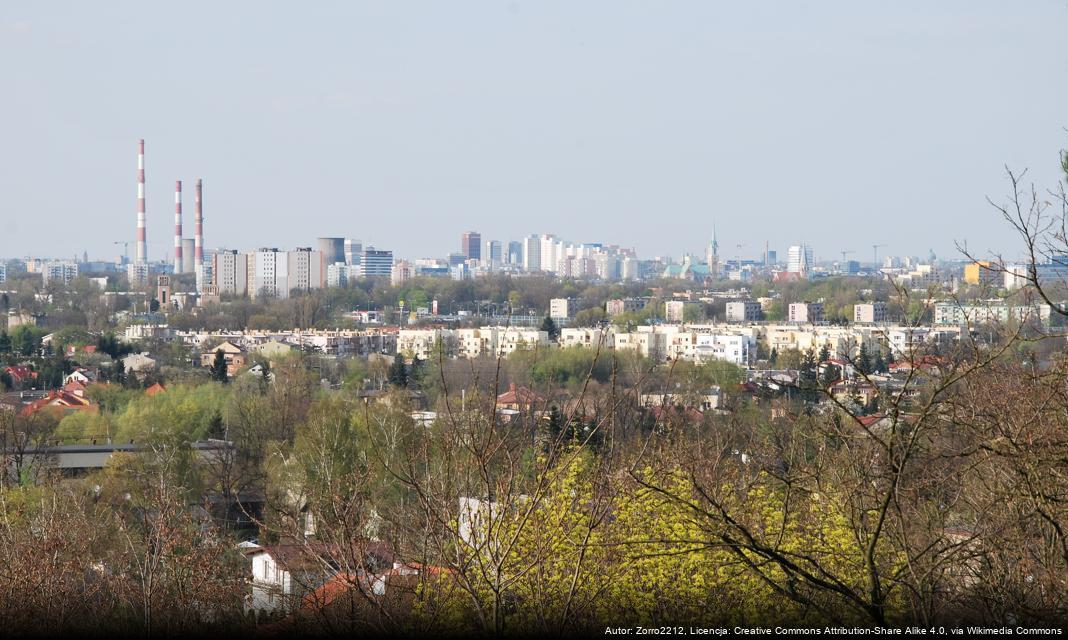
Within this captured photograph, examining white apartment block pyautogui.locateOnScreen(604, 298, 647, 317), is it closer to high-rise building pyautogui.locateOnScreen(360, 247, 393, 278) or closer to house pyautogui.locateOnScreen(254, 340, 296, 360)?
house pyautogui.locateOnScreen(254, 340, 296, 360)

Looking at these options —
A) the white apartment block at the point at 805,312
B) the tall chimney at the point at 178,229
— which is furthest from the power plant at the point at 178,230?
the white apartment block at the point at 805,312

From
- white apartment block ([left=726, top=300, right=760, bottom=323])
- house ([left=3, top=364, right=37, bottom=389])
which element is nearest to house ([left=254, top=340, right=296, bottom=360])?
house ([left=3, top=364, right=37, bottom=389])

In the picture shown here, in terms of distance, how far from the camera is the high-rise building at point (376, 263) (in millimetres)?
62344

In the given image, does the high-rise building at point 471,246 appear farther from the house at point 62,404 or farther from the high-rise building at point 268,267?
the house at point 62,404

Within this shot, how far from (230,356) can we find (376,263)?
40141 mm

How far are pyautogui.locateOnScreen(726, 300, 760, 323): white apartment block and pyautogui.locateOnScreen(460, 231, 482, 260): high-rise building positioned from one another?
5244 cm

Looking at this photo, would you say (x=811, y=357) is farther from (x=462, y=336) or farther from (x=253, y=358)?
(x=462, y=336)

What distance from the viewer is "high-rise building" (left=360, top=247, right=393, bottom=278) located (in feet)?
205

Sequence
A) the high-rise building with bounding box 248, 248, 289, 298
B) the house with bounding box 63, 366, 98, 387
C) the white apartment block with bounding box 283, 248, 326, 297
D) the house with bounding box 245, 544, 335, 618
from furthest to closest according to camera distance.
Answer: the white apartment block with bounding box 283, 248, 326, 297 → the high-rise building with bounding box 248, 248, 289, 298 → the house with bounding box 63, 366, 98, 387 → the house with bounding box 245, 544, 335, 618

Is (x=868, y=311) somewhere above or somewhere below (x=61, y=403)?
above

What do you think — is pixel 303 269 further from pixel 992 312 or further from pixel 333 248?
pixel 992 312

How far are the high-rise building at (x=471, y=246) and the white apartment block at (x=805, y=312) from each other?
5529 cm

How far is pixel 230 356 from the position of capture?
74.6 ft

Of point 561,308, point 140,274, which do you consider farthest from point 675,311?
point 140,274
